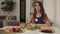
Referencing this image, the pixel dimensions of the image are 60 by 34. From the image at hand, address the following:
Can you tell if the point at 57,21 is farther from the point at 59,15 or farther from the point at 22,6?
the point at 22,6

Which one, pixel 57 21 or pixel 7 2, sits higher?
pixel 7 2

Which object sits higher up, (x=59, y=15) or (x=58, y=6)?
(x=58, y=6)

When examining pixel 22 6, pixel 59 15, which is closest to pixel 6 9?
pixel 22 6

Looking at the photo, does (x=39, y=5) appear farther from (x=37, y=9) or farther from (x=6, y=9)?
(x=6, y=9)

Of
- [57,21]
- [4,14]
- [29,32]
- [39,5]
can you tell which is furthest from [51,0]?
[4,14]

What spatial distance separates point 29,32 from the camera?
1266 mm

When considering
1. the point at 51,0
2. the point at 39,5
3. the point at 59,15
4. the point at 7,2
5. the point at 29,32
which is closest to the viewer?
the point at 29,32

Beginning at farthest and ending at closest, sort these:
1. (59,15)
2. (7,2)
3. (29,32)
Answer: (7,2), (59,15), (29,32)

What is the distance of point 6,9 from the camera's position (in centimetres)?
469

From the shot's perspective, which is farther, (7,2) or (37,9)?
(7,2)

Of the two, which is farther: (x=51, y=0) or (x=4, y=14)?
(x=4, y=14)

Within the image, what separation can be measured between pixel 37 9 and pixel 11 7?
262cm

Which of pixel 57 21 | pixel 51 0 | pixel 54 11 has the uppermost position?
pixel 51 0

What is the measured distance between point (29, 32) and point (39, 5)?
1015mm
